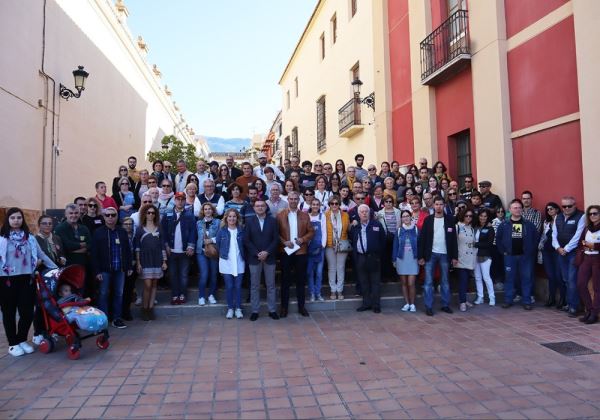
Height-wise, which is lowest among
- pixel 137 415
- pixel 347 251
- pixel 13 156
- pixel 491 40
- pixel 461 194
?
pixel 137 415

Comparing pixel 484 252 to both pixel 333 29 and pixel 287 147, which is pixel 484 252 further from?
pixel 287 147

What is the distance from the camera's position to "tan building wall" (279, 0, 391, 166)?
45.1ft

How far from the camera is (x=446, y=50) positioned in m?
10.6

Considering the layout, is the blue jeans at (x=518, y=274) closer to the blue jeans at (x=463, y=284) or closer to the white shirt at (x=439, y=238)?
the blue jeans at (x=463, y=284)

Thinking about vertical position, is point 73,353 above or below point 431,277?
below

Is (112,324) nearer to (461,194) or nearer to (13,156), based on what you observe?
(13,156)

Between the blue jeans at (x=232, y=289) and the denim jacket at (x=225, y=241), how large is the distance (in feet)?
1.02

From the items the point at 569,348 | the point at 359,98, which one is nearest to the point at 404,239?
the point at 569,348

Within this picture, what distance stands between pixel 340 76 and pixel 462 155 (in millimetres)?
7885

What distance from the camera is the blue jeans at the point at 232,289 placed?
22.2 feet

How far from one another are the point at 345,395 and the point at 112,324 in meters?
4.05

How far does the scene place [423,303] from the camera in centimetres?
766

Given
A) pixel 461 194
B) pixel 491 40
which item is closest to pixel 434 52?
pixel 491 40

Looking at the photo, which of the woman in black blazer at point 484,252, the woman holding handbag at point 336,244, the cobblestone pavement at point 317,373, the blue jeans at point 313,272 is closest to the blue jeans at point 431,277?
the cobblestone pavement at point 317,373
